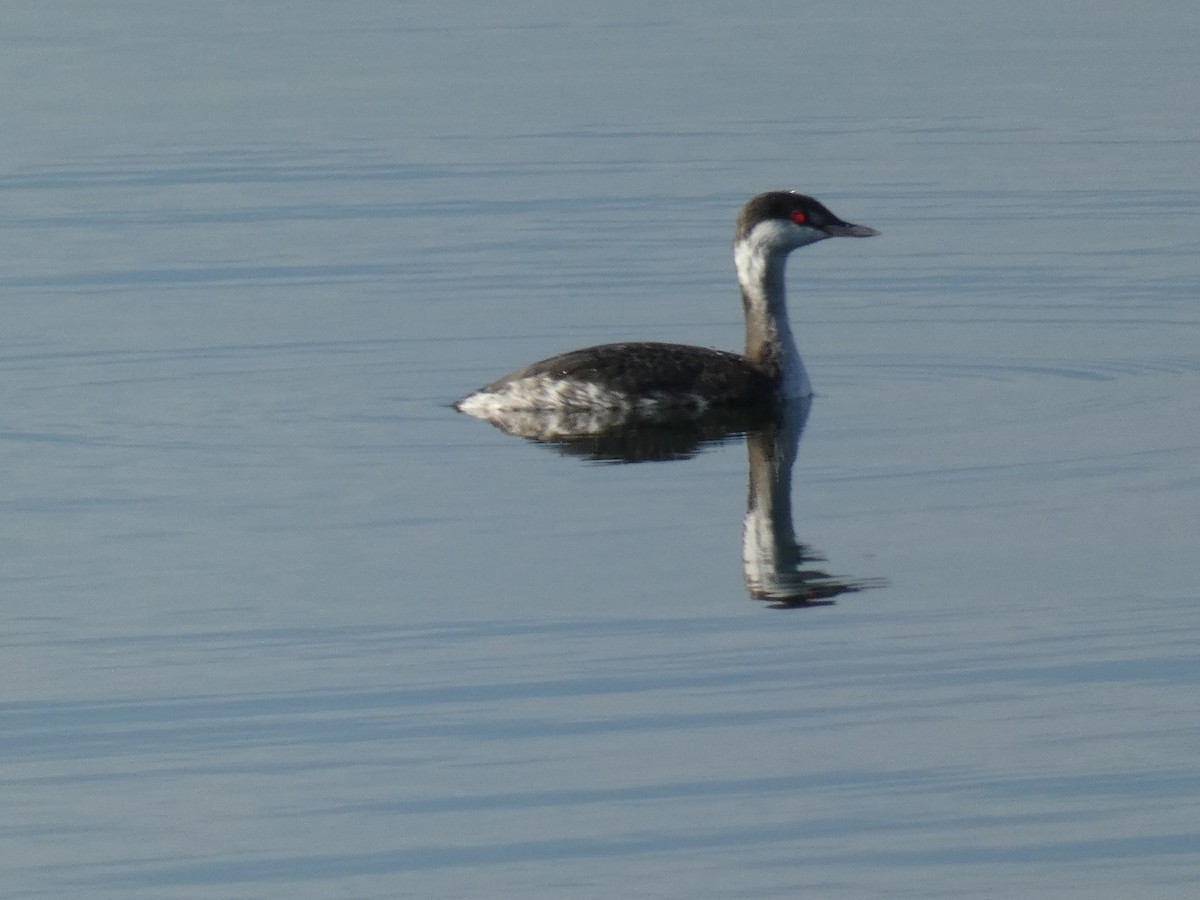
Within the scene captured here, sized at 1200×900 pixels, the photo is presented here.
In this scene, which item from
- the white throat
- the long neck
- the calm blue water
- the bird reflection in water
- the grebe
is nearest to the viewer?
the calm blue water

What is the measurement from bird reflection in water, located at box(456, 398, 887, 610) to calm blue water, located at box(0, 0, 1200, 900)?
143mm

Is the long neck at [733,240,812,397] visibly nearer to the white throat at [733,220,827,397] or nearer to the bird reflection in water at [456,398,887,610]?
the white throat at [733,220,827,397]

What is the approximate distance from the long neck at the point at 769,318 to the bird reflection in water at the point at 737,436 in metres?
0.14

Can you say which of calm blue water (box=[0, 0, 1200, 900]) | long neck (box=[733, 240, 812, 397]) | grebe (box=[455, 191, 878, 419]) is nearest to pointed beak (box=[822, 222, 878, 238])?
grebe (box=[455, 191, 878, 419])

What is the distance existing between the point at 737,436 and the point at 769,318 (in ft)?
3.84

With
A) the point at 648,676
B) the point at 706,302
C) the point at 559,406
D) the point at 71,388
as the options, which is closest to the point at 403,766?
the point at 648,676

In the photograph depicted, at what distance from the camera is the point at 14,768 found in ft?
27.0

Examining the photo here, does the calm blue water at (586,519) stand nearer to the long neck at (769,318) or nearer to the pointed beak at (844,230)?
the long neck at (769,318)

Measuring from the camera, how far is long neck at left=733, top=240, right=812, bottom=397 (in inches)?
550

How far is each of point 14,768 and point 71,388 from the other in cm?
620

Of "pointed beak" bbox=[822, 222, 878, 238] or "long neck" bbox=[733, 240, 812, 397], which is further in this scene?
"pointed beak" bbox=[822, 222, 878, 238]

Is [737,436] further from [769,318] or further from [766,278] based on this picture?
[766,278]

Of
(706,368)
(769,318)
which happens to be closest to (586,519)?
(706,368)

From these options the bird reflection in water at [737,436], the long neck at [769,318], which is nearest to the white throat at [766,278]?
the long neck at [769,318]
